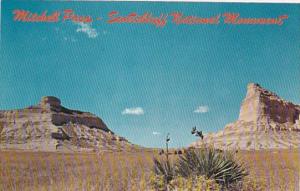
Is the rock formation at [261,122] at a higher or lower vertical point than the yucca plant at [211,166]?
higher

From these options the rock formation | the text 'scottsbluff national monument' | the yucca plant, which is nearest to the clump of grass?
the yucca plant

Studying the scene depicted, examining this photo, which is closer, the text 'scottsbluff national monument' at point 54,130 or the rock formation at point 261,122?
the text 'scottsbluff national monument' at point 54,130

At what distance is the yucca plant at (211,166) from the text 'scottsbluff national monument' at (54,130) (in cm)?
6380

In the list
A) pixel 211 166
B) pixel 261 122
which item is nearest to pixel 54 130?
pixel 261 122

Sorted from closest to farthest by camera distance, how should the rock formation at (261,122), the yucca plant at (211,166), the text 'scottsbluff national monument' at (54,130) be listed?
the yucca plant at (211,166) → the text 'scottsbluff national monument' at (54,130) → the rock formation at (261,122)

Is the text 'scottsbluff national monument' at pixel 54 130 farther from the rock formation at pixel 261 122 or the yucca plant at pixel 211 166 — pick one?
the yucca plant at pixel 211 166

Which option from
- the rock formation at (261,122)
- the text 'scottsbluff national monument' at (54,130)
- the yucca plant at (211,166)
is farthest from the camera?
the rock formation at (261,122)

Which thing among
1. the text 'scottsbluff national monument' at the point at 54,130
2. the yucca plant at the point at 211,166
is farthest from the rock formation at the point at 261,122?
the yucca plant at the point at 211,166

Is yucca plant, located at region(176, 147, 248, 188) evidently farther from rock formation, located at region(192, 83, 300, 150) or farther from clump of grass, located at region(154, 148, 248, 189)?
rock formation, located at region(192, 83, 300, 150)

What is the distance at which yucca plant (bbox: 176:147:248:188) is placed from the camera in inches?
247

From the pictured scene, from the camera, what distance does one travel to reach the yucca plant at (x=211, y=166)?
628 centimetres

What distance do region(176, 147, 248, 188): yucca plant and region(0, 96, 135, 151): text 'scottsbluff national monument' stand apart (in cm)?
6380

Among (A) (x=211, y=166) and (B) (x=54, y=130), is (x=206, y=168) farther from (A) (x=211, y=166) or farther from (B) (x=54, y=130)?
(B) (x=54, y=130)

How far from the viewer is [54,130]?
3349 inches
